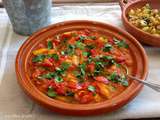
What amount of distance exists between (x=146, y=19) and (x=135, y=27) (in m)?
0.07

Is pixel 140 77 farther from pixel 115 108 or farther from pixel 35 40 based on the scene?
pixel 35 40

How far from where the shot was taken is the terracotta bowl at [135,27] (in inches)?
32.5

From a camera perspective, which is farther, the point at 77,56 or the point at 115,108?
the point at 77,56

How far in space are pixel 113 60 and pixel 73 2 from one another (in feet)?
1.27

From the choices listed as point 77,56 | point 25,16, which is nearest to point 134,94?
point 77,56

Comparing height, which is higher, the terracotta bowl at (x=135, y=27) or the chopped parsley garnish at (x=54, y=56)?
the terracotta bowl at (x=135, y=27)

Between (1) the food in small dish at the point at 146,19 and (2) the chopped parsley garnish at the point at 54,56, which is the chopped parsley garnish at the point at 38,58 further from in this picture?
(1) the food in small dish at the point at 146,19

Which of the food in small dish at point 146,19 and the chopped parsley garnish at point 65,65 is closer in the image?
the chopped parsley garnish at point 65,65

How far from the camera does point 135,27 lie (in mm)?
849

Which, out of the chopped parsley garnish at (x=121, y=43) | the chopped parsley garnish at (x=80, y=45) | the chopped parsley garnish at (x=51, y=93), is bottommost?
the chopped parsley garnish at (x=51, y=93)

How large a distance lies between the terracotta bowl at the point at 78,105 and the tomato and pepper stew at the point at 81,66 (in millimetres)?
13

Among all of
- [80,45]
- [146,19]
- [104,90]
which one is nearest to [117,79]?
[104,90]

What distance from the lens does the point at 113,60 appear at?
0.75 m

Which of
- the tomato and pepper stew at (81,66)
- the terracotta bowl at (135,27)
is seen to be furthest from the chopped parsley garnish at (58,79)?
the terracotta bowl at (135,27)
